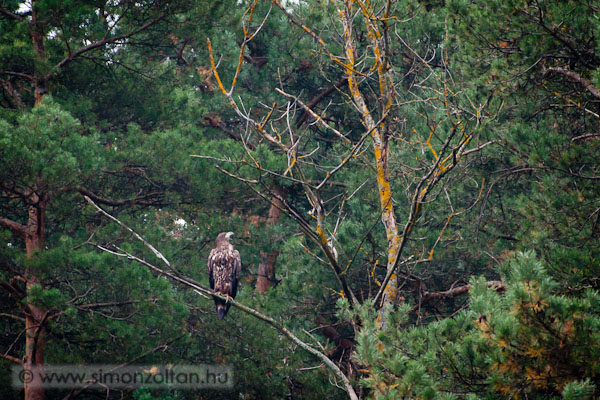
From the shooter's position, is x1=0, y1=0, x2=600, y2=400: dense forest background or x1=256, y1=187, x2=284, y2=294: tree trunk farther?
x1=256, y1=187, x2=284, y2=294: tree trunk

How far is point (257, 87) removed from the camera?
39.6 ft

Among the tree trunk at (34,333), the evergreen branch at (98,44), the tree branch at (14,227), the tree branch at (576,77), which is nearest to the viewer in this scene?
the tree branch at (576,77)

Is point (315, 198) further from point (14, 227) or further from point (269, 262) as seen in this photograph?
point (269, 262)

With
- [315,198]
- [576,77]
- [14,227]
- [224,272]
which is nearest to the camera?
[315,198]

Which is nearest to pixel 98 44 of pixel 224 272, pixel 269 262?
pixel 224 272

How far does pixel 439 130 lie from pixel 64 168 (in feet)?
14.5

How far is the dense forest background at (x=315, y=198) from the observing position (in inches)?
157

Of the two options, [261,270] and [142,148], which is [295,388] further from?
[261,270]

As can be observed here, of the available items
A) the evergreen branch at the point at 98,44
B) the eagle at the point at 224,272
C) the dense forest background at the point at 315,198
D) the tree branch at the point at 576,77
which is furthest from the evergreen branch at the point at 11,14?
the tree branch at the point at 576,77

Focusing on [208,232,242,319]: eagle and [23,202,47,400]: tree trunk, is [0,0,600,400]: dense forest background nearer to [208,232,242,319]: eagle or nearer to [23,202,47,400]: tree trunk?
[23,202,47,400]: tree trunk

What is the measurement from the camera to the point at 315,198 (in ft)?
14.4

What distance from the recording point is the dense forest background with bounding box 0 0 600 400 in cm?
400

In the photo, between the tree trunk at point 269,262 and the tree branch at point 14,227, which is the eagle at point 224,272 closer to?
the tree branch at point 14,227

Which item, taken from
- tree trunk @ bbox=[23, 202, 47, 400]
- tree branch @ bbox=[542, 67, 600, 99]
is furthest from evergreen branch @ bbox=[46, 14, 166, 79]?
tree branch @ bbox=[542, 67, 600, 99]
